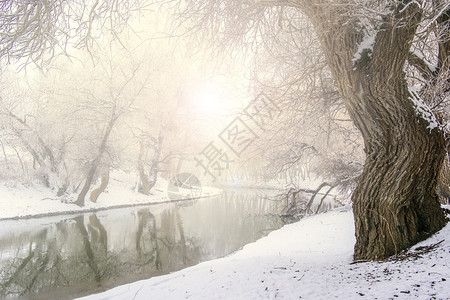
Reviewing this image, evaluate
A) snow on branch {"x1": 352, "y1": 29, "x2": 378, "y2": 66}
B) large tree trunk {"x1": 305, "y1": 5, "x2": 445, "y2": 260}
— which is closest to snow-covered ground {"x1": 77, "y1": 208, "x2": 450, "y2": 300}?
large tree trunk {"x1": 305, "y1": 5, "x2": 445, "y2": 260}

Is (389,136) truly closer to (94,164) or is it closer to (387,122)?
(387,122)

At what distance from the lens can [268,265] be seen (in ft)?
15.5

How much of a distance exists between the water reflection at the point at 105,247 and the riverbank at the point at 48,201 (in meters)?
1.23

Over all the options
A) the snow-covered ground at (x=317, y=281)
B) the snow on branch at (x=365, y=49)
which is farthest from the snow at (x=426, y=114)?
the snow-covered ground at (x=317, y=281)

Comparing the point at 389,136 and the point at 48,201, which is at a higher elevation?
the point at 389,136

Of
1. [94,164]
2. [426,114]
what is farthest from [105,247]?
[426,114]

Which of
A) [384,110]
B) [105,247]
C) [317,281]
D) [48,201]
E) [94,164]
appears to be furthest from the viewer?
[94,164]

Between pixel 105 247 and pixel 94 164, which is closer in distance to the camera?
pixel 105 247

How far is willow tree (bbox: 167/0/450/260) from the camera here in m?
3.82

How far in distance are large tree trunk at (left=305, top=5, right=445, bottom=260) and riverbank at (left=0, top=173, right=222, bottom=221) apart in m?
16.0

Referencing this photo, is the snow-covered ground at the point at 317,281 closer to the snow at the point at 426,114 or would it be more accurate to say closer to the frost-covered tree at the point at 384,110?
the frost-covered tree at the point at 384,110

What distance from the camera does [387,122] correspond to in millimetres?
3869

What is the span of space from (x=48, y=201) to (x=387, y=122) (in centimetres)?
1805

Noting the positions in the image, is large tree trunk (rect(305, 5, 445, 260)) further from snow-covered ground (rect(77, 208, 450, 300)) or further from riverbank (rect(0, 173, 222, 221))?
riverbank (rect(0, 173, 222, 221))
